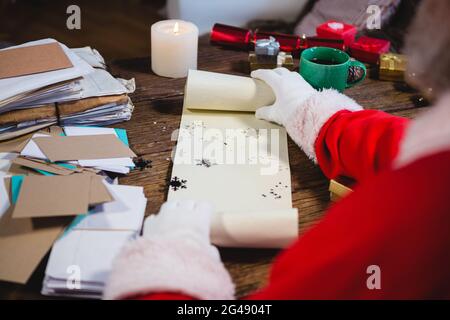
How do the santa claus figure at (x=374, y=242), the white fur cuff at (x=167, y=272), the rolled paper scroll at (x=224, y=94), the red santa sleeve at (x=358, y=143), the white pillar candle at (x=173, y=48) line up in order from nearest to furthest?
the santa claus figure at (x=374, y=242)
the white fur cuff at (x=167, y=272)
the red santa sleeve at (x=358, y=143)
the rolled paper scroll at (x=224, y=94)
the white pillar candle at (x=173, y=48)

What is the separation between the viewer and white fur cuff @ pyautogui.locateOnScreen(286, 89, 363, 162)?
106 cm

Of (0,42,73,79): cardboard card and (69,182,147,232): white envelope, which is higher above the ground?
(0,42,73,79): cardboard card

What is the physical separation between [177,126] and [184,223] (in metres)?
0.43

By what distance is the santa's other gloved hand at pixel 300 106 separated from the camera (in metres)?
1.06

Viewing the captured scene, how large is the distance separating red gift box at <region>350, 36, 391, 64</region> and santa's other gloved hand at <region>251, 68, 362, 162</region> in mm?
354

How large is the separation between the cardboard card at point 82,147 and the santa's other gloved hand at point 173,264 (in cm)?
26

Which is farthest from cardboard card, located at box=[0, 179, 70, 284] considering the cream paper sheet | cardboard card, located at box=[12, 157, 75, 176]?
the cream paper sheet

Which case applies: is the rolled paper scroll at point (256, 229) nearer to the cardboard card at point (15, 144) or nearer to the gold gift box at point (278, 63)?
the cardboard card at point (15, 144)

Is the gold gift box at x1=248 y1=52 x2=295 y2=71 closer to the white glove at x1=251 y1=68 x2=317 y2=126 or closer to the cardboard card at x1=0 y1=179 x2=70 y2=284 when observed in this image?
the white glove at x1=251 y1=68 x2=317 y2=126

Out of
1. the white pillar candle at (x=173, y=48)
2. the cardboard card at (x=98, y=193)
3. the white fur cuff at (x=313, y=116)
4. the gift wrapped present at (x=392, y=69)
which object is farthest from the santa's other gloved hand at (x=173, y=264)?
the gift wrapped present at (x=392, y=69)

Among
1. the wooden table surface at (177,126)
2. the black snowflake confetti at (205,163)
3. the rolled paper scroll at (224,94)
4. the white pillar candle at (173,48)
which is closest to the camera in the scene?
the wooden table surface at (177,126)

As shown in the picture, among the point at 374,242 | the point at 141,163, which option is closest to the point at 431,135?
the point at 374,242

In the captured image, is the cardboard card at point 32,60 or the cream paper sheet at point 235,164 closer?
the cream paper sheet at point 235,164

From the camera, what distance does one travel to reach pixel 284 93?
1143 millimetres
